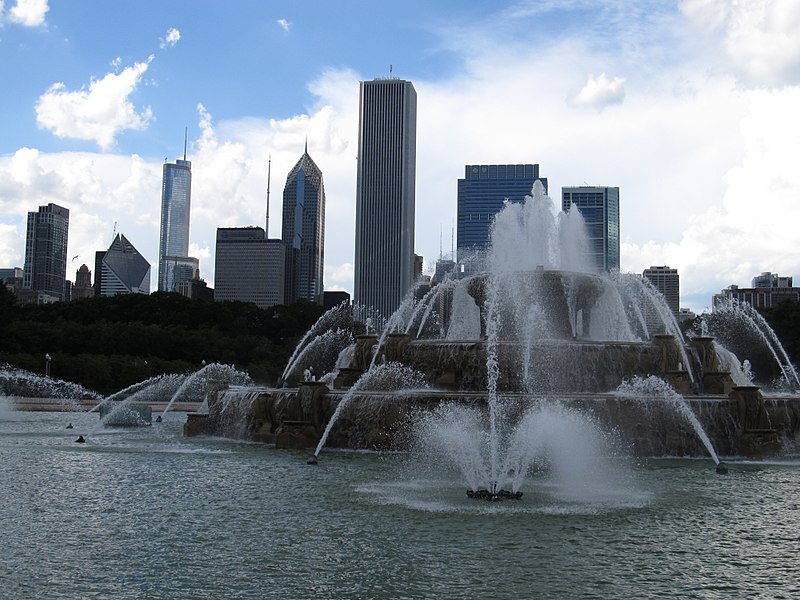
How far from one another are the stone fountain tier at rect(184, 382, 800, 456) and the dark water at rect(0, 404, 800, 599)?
2699 millimetres

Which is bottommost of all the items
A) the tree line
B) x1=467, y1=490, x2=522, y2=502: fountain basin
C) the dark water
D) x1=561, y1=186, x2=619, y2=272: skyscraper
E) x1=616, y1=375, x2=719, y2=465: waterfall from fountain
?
the dark water

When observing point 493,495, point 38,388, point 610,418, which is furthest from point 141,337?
point 493,495

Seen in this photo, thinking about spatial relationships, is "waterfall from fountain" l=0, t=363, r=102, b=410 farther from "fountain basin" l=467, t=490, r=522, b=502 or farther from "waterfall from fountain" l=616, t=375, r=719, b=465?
"fountain basin" l=467, t=490, r=522, b=502

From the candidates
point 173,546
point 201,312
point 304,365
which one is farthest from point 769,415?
point 201,312

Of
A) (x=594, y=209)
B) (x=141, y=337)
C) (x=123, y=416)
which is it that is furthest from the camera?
(x=594, y=209)

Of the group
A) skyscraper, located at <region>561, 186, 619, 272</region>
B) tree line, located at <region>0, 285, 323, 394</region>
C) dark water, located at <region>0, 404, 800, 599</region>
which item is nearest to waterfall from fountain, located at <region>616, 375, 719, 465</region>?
dark water, located at <region>0, 404, 800, 599</region>

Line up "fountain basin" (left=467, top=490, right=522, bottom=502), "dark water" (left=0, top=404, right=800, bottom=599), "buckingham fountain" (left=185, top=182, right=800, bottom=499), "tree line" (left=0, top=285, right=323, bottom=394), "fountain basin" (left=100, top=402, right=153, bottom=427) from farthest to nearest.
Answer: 1. "tree line" (left=0, top=285, right=323, bottom=394)
2. "fountain basin" (left=100, top=402, right=153, bottom=427)
3. "buckingham fountain" (left=185, top=182, right=800, bottom=499)
4. "fountain basin" (left=467, top=490, right=522, bottom=502)
5. "dark water" (left=0, top=404, right=800, bottom=599)

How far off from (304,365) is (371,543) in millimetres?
63872

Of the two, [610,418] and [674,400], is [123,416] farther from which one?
[674,400]

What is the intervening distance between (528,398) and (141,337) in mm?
57023

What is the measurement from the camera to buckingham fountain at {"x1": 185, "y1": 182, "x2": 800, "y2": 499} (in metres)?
20.0

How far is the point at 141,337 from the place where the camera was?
73.4m

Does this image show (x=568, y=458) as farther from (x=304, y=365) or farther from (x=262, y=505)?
(x=304, y=365)

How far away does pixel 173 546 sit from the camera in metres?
10.7
